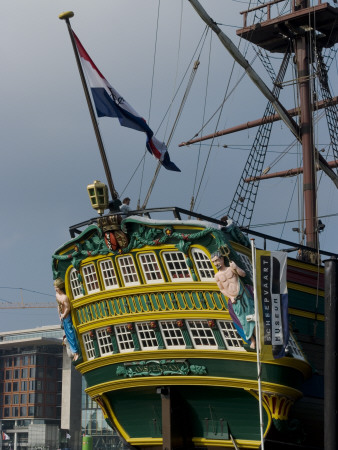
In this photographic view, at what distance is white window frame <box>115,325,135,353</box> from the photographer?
65.4 feet

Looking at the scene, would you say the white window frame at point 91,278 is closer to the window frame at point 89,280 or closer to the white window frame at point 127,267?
the window frame at point 89,280

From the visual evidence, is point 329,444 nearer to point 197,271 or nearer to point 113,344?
point 197,271

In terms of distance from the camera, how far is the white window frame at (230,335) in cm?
1845

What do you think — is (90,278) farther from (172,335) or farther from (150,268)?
(172,335)

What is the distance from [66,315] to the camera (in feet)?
69.4

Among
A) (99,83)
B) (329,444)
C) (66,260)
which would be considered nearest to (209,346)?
(66,260)

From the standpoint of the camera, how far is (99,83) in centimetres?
1959

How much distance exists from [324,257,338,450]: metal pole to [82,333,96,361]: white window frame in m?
11.6

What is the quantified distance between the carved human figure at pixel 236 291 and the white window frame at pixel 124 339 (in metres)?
2.97

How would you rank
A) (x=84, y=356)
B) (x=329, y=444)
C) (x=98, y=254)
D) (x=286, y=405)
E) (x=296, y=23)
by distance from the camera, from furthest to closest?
(x=296, y=23) → (x=84, y=356) → (x=98, y=254) → (x=286, y=405) → (x=329, y=444)

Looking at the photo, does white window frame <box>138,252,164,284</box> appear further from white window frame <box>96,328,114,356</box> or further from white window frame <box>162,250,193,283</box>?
white window frame <box>96,328,114,356</box>

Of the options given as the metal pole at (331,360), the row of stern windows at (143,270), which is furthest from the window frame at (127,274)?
the metal pole at (331,360)

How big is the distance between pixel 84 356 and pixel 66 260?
2.54 metres

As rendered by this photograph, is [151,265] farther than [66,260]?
No
